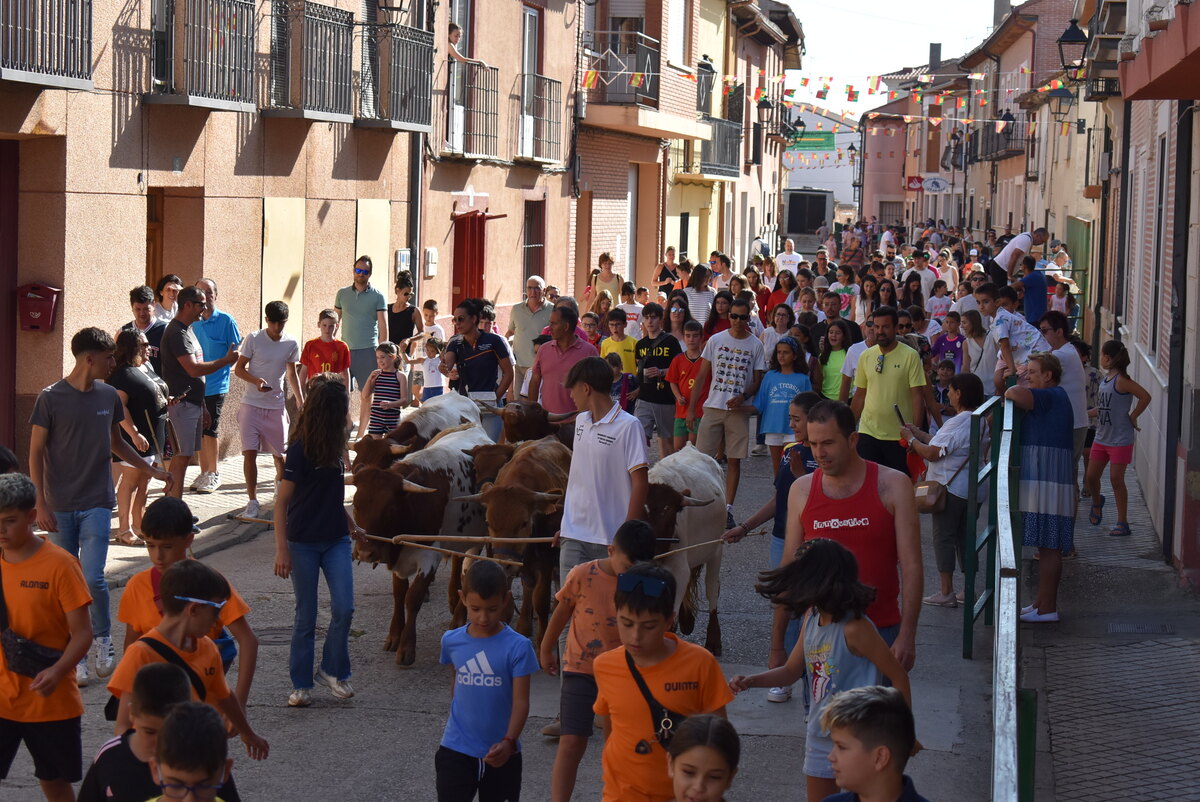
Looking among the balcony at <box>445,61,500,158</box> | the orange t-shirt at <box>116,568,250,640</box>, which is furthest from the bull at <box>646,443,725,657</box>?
the balcony at <box>445,61,500,158</box>

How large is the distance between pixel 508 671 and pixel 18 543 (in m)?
1.89

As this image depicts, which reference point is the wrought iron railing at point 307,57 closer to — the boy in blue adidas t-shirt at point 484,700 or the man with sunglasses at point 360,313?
the man with sunglasses at point 360,313

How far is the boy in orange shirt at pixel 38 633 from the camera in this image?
5609 mm

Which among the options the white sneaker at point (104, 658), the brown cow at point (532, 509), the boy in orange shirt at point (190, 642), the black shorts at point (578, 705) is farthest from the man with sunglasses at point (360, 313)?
the boy in orange shirt at point (190, 642)

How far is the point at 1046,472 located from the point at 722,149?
30.8m

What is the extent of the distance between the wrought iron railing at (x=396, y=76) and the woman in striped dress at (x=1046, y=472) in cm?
1101

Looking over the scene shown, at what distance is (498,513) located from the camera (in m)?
8.35

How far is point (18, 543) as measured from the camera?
5.67 metres

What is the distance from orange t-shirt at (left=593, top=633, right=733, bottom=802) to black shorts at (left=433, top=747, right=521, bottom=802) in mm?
536

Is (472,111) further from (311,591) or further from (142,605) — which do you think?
(142,605)

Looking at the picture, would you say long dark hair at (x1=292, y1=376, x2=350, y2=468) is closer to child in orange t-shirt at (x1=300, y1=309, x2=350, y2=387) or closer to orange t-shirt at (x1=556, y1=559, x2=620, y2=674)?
orange t-shirt at (x1=556, y1=559, x2=620, y2=674)

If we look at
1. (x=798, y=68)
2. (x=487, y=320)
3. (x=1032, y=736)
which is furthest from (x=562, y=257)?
(x=798, y=68)

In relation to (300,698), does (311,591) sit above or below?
above

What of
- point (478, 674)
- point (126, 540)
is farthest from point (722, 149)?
point (478, 674)
